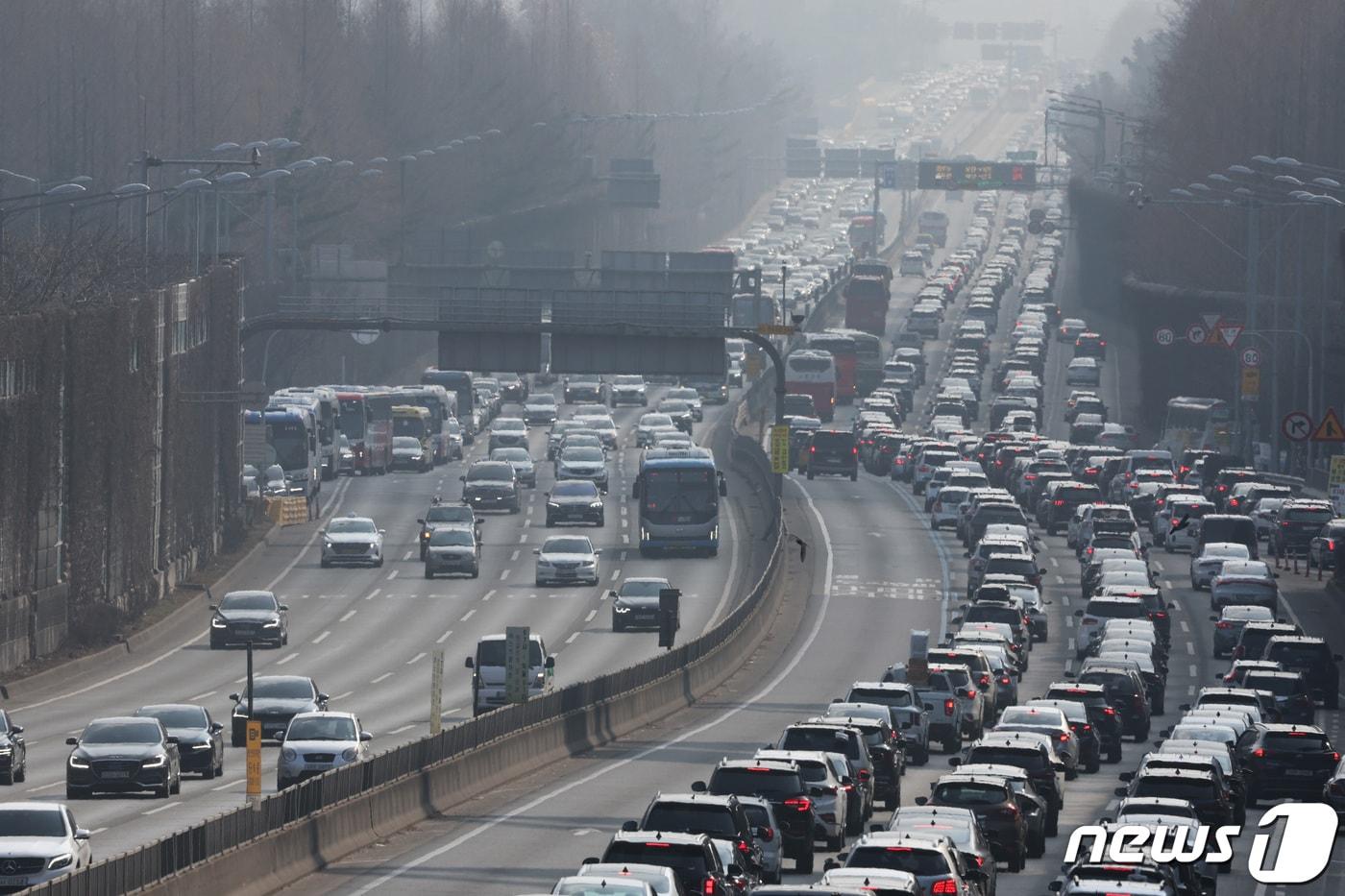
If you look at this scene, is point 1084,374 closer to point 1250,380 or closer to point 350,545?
point 1250,380

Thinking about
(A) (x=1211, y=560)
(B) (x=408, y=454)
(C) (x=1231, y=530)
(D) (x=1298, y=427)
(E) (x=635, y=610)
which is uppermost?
(D) (x=1298, y=427)

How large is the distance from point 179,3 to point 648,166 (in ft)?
136

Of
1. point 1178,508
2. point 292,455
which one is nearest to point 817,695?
point 1178,508

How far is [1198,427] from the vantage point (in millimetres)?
117188

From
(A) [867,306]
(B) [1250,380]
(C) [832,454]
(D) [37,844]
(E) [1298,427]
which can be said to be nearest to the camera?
(D) [37,844]

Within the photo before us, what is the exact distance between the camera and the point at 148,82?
142 metres

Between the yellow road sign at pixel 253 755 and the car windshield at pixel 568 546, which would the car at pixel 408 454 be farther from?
the yellow road sign at pixel 253 755

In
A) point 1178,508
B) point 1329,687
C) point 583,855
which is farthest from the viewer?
point 1178,508

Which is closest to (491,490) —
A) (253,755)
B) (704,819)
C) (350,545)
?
(350,545)

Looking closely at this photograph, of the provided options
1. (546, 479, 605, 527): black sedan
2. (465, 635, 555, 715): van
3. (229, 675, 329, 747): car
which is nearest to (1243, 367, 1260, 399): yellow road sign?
(546, 479, 605, 527): black sedan

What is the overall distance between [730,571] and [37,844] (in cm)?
5290

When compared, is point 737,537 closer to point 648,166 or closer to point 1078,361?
point 1078,361

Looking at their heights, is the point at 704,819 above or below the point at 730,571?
above

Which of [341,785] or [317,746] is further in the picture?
[317,746]
